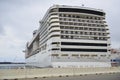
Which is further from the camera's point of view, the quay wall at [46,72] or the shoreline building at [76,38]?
the shoreline building at [76,38]

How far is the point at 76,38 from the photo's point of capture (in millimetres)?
68625

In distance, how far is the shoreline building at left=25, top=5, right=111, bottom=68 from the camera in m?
66.2

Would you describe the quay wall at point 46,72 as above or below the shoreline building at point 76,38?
below

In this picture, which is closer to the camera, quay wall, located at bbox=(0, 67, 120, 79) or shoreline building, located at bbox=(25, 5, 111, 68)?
quay wall, located at bbox=(0, 67, 120, 79)

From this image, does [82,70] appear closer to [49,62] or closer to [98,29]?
[49,62]

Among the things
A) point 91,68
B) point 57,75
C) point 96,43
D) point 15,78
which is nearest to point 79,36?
point 96,43

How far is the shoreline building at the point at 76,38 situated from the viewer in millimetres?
66188

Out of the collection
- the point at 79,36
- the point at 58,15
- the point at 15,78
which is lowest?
the point at 15,78

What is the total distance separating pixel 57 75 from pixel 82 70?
7.97 m

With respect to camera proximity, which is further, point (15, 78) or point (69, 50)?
point (69, 50)

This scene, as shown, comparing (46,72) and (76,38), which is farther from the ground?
(76,38)

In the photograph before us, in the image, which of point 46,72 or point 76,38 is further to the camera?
point 76,38

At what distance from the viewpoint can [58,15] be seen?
7050cm

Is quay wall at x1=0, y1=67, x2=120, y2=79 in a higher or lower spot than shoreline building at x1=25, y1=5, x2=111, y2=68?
lower
